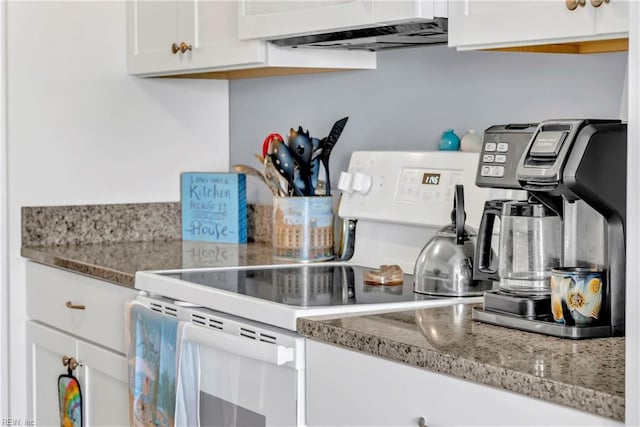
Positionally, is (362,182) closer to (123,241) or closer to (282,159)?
(282,159)

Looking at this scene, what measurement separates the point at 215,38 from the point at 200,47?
94mm

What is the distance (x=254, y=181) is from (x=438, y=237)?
132 cm

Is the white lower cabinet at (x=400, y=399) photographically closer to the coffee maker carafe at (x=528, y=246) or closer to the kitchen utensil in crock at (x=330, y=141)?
the coffee maker carafe at (x=528, y=246)

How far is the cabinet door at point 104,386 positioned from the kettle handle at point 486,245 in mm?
1069

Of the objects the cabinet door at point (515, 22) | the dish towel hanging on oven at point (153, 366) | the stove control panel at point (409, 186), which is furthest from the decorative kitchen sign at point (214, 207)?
the cabinet door at point (515, 22)

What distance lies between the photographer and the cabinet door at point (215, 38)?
2.49 metres

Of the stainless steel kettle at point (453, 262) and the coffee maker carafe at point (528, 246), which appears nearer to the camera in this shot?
the coffee maker carafe at point (528, 246)

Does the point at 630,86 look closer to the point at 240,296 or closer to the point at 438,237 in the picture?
the point at 438,237

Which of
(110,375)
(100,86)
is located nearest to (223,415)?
(110,375)

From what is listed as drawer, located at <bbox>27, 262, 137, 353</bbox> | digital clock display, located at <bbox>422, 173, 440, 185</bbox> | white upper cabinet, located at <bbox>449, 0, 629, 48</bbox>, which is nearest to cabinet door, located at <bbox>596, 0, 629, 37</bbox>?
white upper cabinet, located at <bbox>449, 0, 629, 48</bbox>

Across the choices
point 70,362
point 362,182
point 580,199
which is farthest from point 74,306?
point 580,199

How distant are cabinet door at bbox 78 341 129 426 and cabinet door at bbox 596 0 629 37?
145 centimetres

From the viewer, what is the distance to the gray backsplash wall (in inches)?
80.0

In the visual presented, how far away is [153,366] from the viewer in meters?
2.13
